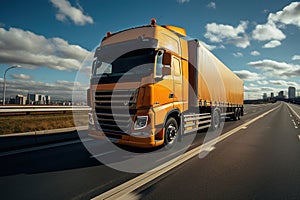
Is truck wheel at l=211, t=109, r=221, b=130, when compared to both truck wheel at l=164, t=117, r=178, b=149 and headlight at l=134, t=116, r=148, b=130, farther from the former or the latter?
headlight at l=134, t=116, r=148, b=130

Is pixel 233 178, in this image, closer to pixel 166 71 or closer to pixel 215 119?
pixel 166 71

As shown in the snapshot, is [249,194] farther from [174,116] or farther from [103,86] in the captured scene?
[103,86]

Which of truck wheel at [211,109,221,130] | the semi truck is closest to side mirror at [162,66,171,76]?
the semi truck

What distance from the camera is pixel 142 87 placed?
494 centimetres

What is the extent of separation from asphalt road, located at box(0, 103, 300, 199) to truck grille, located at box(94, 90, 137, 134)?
90 centimetres

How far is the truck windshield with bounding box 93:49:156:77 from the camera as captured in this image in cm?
520

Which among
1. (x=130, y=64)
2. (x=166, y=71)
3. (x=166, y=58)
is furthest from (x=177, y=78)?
(x=130, y=64)

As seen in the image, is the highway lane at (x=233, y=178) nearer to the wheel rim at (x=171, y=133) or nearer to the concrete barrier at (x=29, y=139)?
the wheel rim at (x=171, y=133)

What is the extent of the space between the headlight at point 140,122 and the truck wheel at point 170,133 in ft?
3.06

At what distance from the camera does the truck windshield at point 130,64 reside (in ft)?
17.1

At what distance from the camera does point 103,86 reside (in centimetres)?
552

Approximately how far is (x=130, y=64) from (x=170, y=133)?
2383 millimetres

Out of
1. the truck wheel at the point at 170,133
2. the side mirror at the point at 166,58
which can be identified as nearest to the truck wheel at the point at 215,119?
the truck wheel at the point at 170,133

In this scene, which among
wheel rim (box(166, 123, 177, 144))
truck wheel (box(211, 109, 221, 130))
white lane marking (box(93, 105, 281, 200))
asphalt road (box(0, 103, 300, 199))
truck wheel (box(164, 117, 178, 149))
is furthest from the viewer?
truck wheel (box(211, 109, 221, 130))
